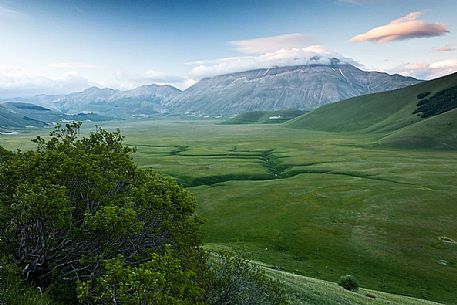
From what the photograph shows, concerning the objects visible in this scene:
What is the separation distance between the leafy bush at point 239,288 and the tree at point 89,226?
9.88 feet

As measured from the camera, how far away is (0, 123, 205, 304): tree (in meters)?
18.4

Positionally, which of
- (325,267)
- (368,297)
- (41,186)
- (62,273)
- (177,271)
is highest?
(41,186)

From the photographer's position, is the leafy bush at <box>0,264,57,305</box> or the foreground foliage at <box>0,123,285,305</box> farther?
the foreground foliage at <box>0,123,285,305</box>

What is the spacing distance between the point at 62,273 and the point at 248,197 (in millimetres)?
102268

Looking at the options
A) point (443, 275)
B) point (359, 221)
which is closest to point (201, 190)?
point (359, 221)

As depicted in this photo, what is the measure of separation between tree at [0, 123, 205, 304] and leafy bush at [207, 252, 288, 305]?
3.01 meters

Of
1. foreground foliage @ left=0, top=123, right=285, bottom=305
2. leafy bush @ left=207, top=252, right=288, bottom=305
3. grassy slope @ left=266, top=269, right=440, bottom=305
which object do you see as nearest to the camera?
foreground foliage @ left=0, top=123, right=285, bottom=305

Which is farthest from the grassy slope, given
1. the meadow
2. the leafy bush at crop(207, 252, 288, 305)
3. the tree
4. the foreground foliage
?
the tree

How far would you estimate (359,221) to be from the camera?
97.2 metres

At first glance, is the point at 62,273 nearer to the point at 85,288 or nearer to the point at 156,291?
the point at 85,288

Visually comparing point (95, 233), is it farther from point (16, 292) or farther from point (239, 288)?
point (239, 288)

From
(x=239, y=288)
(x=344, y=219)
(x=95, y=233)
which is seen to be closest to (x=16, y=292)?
(x=95, y=233)

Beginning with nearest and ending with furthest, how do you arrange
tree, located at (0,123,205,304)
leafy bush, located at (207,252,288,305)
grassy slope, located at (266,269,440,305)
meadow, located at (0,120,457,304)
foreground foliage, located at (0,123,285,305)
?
1. foreground foliage, located at (0,123,285,305)
2. tree, located at (0,123,205,304)
3. leafy bush, located at (207,252,288,305)
4. grassy slope, located at (266,269,440,305)
5. meadow, located at (0,120,457,304)

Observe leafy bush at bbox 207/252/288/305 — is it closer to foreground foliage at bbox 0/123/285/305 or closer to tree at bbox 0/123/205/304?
foreground foliage at bbox 0/123/285/305
